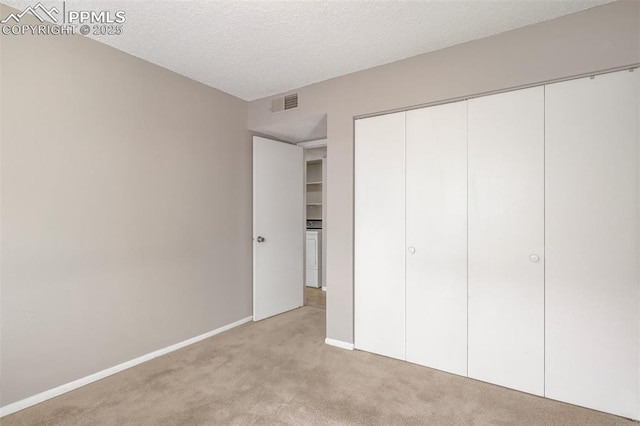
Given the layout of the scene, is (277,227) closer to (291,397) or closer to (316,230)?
(316,230)

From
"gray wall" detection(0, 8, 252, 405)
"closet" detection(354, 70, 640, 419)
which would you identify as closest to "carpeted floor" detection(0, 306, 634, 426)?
"closet" detection(354, 70, 640, 419)

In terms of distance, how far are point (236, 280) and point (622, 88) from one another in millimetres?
3590

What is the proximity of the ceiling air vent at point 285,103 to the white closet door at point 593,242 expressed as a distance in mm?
2206

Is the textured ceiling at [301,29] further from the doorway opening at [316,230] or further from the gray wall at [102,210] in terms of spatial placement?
the doorway opening at [316,230]

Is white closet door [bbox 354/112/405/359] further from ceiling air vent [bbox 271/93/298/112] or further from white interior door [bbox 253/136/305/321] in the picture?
white interior door [bbox 253/136/305/321]

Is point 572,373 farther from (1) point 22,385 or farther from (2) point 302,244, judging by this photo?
(1) point 22,385

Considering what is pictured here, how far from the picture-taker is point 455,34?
2.36 meters

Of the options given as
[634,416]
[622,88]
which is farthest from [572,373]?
[622,88]

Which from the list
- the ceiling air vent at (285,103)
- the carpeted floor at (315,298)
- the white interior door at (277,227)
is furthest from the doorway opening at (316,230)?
the ceiling air vent at (285,103)

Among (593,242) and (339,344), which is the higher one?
(593,242)

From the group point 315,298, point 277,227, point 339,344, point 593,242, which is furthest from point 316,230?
point 593,242

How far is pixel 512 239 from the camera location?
91.1 inches

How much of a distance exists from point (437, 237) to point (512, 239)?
522mm

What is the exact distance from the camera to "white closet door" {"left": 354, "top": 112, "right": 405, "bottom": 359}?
2.79m
